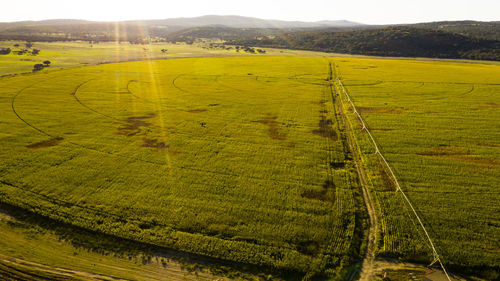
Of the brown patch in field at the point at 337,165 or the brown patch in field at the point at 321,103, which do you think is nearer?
the brown patch in field at the point at 337,165

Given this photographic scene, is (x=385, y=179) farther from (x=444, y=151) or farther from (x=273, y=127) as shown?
(x=273, y=127)

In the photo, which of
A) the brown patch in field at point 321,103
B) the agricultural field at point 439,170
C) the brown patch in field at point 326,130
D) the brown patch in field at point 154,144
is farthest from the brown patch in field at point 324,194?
the brown patch in field at point 321,103

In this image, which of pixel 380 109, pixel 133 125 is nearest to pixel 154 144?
pixel 133 125

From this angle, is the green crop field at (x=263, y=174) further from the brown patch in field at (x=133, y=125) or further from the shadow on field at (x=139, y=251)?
the shadow on field at (x=139, y=251)

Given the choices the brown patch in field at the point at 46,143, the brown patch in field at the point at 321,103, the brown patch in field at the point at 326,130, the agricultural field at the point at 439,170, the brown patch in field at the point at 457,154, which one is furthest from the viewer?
the brown patch in field at the point at 321,103

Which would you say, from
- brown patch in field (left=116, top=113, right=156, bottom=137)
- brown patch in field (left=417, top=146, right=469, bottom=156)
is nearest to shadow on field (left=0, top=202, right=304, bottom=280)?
brown patch in field (left=116, top=113, right=156, bottom=137)

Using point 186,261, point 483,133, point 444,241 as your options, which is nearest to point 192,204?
point 186,261
